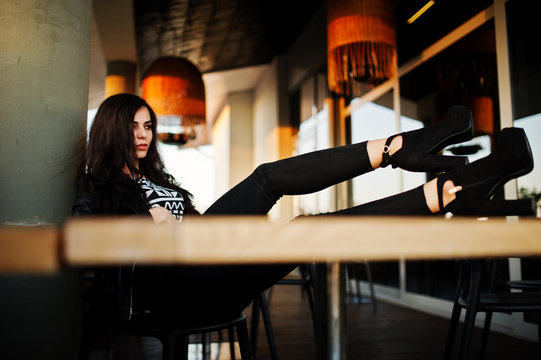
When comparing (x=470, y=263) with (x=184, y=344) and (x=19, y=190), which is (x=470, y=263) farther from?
(x=19, y=190)

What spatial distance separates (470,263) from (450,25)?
8.51 ft

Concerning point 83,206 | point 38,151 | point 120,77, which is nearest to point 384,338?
point 83,206

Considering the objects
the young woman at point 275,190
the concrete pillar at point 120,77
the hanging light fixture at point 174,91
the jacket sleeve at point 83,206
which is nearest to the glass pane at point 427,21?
the hanging light fixture at point 174,91

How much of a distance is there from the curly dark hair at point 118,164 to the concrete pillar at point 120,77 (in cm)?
457

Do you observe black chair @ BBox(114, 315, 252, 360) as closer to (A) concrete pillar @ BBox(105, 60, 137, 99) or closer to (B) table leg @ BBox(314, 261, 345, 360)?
(B) table leg @ BBox(314, 261, 345, 360)

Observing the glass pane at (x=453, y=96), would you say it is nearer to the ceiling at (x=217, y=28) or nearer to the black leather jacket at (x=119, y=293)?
the ceiling at (x=217, y=28)

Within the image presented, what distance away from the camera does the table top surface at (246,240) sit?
1.55 feet

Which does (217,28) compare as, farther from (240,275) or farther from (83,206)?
(240,275)

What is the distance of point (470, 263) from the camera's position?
138 centimetres

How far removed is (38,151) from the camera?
4.57ft

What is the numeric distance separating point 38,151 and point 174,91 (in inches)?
97.8

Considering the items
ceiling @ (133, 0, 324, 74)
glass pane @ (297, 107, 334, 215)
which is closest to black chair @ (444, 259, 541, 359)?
glass pane @ (297, 107, 334, 215)

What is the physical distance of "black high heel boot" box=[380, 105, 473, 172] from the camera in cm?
121

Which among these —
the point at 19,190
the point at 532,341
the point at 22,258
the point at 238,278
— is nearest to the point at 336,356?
the point at 238,278
